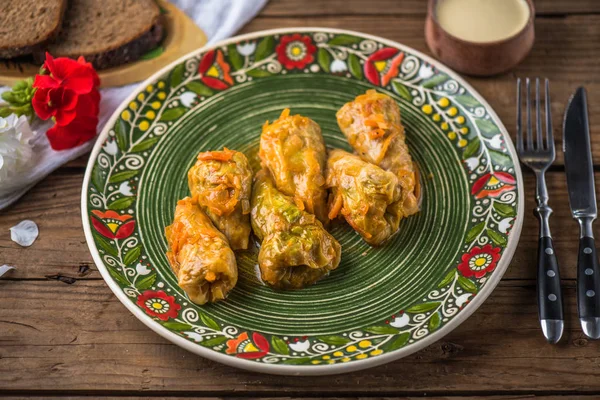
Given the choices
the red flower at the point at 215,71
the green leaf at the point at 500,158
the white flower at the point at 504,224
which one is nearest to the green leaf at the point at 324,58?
the red flower at the point at 215,71

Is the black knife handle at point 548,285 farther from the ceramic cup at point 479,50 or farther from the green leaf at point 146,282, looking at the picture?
the green leaf at point 146,282

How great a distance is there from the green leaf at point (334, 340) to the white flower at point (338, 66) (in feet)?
5.74

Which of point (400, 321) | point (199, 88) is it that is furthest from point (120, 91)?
point (400, 321)

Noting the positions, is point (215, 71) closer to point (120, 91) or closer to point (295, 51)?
point (295, 51)

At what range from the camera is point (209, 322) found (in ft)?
10.5

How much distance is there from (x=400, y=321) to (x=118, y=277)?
135cm

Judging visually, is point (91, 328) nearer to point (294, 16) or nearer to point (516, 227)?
point (516, 227)

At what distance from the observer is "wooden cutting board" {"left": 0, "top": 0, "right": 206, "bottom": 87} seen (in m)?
4.27

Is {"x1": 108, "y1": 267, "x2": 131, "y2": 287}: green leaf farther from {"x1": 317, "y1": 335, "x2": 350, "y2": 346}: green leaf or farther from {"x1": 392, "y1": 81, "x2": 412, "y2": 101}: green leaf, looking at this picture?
{"x1": 392, "y1": 81, "x2": 412, "y2": 101}: green leaf

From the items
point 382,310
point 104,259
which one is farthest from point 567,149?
point 104,259

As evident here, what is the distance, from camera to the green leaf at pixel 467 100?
12.9ft

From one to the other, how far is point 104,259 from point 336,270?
1.13 meters

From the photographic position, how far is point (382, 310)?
326 cm

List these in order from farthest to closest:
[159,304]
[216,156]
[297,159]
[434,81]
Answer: [434,81] < [297,159] < [216,156] < [159,304]
